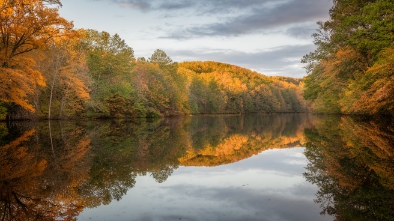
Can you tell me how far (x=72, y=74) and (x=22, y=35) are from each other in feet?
52.6

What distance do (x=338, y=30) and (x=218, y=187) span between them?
89.3 ft

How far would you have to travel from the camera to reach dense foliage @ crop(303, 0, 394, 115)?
22750 millimetres

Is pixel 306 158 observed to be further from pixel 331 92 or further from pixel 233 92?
pixel 233 92

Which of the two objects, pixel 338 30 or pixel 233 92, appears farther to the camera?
pixel 233 92

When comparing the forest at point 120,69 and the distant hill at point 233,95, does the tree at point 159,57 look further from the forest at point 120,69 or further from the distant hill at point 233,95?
the distant hill at point 233,95

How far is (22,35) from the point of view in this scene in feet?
79.4

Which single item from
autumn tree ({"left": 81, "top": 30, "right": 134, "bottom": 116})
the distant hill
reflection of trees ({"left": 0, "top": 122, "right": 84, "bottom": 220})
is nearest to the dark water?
reflection of trees ({"left": 0, "top": 122, "right": 84, "bottom": 220})

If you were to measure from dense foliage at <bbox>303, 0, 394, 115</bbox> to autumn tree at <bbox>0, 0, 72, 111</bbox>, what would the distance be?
22193mm

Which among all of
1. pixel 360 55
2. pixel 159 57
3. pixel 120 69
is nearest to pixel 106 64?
pixel 120 69

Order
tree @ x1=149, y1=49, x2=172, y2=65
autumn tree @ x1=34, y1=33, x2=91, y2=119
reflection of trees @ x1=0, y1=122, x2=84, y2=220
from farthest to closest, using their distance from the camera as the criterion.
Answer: tree @ x1=149, y1=49, x2=172, y2=65
autumn tree @ x1=34, y1=33, x2=91, y2=119
reflection of trees @ x1=0, y1=122, x2=84, y2=220

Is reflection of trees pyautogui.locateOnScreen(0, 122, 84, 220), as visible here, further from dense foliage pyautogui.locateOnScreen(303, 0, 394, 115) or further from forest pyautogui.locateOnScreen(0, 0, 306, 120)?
dense foliage pyautogui.locateOnScreen(303, 0, 394, 115)

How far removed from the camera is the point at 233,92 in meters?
120

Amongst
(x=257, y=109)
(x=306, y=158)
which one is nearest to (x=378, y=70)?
(x=306, y=158)

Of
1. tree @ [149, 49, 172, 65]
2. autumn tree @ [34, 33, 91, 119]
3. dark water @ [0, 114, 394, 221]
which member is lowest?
dark water @ [0, 114, 394, 221]
